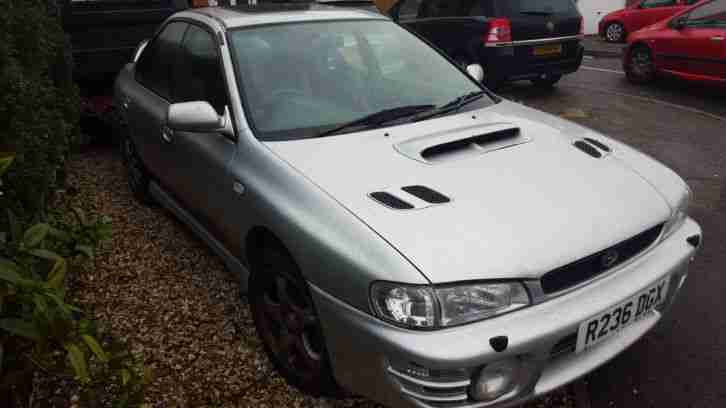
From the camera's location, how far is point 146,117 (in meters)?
3.92

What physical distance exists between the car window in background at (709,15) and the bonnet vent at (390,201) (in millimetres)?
7342

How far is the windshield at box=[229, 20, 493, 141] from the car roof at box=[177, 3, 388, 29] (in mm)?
71

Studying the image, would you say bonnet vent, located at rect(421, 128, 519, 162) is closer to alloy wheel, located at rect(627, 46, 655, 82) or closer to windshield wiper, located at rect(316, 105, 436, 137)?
windshield wiper, located at rect(316, 105, 436, 137)

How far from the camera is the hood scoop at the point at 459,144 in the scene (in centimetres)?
255

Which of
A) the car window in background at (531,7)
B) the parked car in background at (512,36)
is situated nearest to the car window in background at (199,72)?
the parked car in background at (512,36)

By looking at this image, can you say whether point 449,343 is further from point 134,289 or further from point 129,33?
point 129,33

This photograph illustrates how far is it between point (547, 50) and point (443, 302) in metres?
6.83

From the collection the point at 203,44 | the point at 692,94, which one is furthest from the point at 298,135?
the point at 692,94

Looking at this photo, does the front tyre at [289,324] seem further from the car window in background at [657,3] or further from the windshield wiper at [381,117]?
the car window in background at [657,3]

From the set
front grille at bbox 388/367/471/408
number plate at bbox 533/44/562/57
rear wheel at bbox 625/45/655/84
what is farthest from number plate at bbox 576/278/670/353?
rear wheel at bbox 625/45/655/84

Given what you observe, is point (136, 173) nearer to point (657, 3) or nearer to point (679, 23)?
point (679, 23)

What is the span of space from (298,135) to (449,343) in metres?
1.29

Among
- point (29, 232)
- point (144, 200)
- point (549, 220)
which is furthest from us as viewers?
point (144, 200)

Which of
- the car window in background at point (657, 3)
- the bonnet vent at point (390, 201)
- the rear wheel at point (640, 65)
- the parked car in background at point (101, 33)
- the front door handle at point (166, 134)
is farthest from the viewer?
the car window in background at point (657, 3)
